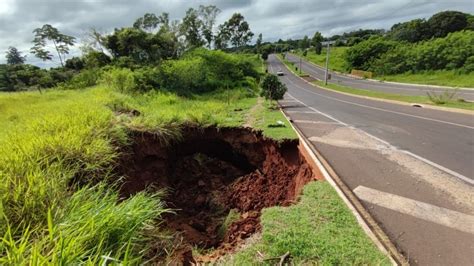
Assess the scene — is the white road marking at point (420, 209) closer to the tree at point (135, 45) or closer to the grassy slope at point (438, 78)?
the tree at point (135, 45)

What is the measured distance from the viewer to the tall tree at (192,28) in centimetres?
3916

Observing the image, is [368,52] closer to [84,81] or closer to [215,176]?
[84,81]

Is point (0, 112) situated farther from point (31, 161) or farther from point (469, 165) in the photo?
point (469, 165)

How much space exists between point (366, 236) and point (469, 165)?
13.4ft

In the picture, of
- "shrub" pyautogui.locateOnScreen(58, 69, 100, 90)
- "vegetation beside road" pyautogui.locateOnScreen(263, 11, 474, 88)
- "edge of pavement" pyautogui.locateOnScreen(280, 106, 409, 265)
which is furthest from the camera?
"vegetation beside road" pyautogui.locateOnScreen(263, 11, 474, 88)

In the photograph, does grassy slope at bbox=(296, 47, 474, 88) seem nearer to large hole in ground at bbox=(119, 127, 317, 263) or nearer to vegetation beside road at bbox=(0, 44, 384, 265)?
large hole in ground at bbox=(119, 127, 317, 263)

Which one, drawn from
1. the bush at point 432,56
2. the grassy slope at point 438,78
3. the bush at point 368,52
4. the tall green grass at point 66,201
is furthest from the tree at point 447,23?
the tall green grass at point 66,201

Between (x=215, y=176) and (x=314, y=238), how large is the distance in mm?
6412

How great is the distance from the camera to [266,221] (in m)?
3.77

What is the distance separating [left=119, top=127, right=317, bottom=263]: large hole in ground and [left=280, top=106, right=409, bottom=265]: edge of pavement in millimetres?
376

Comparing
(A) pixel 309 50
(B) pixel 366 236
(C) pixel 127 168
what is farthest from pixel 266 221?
(A) pixel 309 50

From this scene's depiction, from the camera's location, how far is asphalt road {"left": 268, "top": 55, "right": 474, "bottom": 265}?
3.39 metres

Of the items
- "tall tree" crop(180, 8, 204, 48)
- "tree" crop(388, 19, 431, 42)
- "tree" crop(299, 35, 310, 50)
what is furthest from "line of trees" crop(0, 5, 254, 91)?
"tree" crop(299, 35, 310, 50)

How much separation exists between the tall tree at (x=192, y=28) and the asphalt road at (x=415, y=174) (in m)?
32.8
